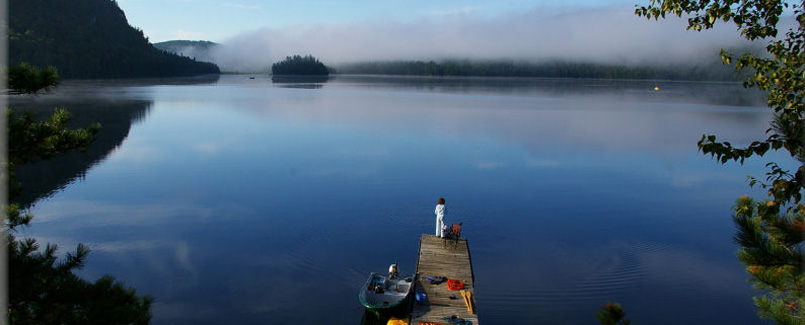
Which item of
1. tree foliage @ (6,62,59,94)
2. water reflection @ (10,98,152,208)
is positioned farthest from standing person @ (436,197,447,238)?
tree foliage @ (6,62,59,94)

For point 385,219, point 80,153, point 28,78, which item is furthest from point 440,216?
point 80,153

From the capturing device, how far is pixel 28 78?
8.65 metres

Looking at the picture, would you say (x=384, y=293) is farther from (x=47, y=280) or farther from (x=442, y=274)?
(x=47, y=280)

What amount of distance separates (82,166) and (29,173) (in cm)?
429

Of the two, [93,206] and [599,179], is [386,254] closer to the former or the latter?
[93,206]

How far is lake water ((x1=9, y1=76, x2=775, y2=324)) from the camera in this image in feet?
68.8

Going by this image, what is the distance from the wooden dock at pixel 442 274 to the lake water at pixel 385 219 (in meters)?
1.12

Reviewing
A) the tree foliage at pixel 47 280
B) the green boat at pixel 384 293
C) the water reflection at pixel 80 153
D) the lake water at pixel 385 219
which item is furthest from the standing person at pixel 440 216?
the tree foliage at pixel 47 280

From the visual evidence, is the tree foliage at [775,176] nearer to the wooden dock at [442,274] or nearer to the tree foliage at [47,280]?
the tree foliage at [47,280]

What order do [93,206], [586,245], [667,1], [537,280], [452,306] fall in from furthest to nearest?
[93,206], [586,245], [537,280], [452,306], [667,1]

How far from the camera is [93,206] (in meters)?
32.0

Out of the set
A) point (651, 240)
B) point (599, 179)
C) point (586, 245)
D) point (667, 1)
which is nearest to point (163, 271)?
point (586, 245)

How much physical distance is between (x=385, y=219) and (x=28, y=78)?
2256 centimetres

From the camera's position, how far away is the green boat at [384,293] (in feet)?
62.3
